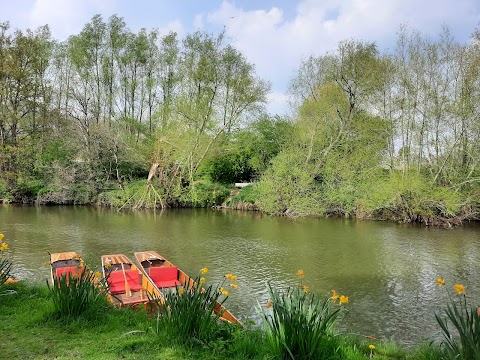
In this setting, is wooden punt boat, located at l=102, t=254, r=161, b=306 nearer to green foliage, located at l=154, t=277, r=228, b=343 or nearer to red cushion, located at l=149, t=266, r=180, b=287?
red cushion, located at l=149, t=266, r=180, b=287

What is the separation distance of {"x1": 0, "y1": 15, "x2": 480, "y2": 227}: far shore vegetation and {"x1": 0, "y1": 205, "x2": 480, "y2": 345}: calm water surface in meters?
3.10

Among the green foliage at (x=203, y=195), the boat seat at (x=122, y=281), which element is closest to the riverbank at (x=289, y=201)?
the green foliage at (x=203, y=195)

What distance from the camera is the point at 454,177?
22.1 meters

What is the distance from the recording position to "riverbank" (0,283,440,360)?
4.10m

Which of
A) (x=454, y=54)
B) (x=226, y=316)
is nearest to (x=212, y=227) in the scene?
(x=226, y=316)

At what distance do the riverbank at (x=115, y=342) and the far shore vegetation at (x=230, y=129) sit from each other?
19.4 m

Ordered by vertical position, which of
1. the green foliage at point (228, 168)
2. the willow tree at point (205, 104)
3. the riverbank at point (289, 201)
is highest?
the willow tree at point (205, 104)

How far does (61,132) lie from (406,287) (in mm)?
30396

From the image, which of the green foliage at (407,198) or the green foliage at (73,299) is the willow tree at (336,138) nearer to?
the green foliage at (407,198)

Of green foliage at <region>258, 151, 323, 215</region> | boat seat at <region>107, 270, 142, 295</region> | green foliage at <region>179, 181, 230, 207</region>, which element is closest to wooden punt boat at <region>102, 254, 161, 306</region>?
boat seat at <region>107, 270, 142, 295</region>

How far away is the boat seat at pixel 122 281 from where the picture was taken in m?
8.45

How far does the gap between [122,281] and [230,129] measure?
23.9 m

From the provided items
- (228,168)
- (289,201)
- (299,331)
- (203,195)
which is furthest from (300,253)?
(228,168)

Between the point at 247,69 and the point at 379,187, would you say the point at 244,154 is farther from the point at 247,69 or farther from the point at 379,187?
the point at 379,187
